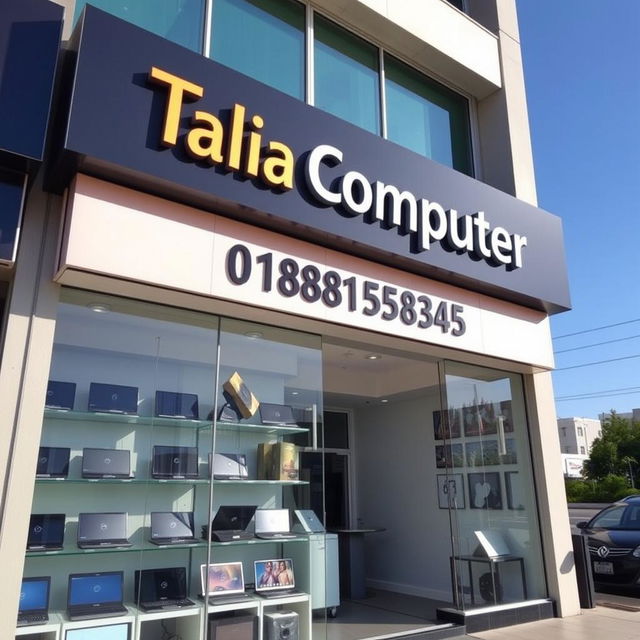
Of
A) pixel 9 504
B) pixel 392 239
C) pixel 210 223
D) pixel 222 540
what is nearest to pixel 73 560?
pixel 9 504

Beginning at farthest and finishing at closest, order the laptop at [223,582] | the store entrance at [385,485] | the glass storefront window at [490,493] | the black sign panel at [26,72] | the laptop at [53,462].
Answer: the store entrance at [385,485], the glass storefront window at [490,493], the laptop at [223,582], the laptop at [53,462], the black sign panel at [26,72]

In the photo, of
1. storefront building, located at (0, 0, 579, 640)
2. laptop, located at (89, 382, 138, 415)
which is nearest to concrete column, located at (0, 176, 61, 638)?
storefront building, located at (0, 0, 579, 640)

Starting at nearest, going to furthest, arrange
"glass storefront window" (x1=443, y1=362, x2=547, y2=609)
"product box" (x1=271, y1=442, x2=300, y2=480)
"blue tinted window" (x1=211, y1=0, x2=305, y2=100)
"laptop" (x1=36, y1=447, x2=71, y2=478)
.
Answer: "laptop" (x1=36, y1=447, x2=71, y2=478) → "product box" (x1=271, y1=442, x2=300, y2=480) → "blue tinted window" (x1=211, y1=0, x2=305, y2=100) → "glass storefront window" (x1=443, y1=362, x2=547, y2=609)

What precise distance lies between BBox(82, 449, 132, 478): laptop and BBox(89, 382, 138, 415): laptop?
12.7 inches

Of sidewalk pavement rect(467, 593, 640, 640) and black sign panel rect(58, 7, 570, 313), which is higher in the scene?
black sign panel rect(58, 7, 570, 313)

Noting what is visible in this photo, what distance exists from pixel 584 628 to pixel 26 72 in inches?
301

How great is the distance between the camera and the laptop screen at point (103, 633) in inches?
160

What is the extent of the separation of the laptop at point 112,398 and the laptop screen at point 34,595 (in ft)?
4.08

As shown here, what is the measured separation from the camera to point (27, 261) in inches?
166

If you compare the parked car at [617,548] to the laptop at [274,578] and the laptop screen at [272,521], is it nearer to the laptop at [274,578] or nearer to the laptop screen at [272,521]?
the laptop at [274,578]

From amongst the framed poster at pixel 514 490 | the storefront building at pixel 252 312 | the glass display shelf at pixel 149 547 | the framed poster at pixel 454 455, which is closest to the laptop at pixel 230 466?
the storefront building at pixel 252 312

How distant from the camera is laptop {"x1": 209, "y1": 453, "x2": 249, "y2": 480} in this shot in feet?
16.5

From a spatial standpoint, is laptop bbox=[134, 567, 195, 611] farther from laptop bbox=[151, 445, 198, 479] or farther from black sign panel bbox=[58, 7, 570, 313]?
black sign panel bbox=[58, 7, 570, 313]

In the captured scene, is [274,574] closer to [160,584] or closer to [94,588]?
[160,584]
